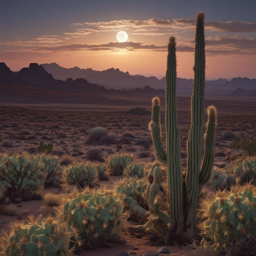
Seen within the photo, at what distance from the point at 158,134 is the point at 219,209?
6.46ft

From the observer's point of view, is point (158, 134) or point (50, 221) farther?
point (158, 134)

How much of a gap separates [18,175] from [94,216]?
11.2 ft

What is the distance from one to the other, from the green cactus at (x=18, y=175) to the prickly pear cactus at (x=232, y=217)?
189 inches

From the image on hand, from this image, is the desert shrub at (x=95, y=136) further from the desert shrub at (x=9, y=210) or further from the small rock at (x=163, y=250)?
the small rock at (x=163, y=250)

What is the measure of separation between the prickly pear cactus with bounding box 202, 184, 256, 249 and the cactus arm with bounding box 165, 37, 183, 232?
89 cm

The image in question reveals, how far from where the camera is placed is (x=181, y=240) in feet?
16.7

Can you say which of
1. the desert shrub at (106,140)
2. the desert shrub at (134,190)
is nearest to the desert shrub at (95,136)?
the desert shrub at (106,140)

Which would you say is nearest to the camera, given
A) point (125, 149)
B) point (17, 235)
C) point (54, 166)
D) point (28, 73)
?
point (17, 235)

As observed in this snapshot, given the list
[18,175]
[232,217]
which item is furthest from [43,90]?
[232,217]

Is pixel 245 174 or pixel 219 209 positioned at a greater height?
pixel 219 209

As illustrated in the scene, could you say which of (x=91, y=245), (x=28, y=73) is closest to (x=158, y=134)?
(x=91, y=245)

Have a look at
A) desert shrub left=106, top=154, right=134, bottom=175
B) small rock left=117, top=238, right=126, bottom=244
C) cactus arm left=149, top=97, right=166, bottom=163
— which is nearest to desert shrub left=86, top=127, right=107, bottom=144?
desert shrub left=106, top=154, right=134, bottom=175

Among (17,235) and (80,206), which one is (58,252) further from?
(80,206)

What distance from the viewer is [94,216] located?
4805 millimetres
